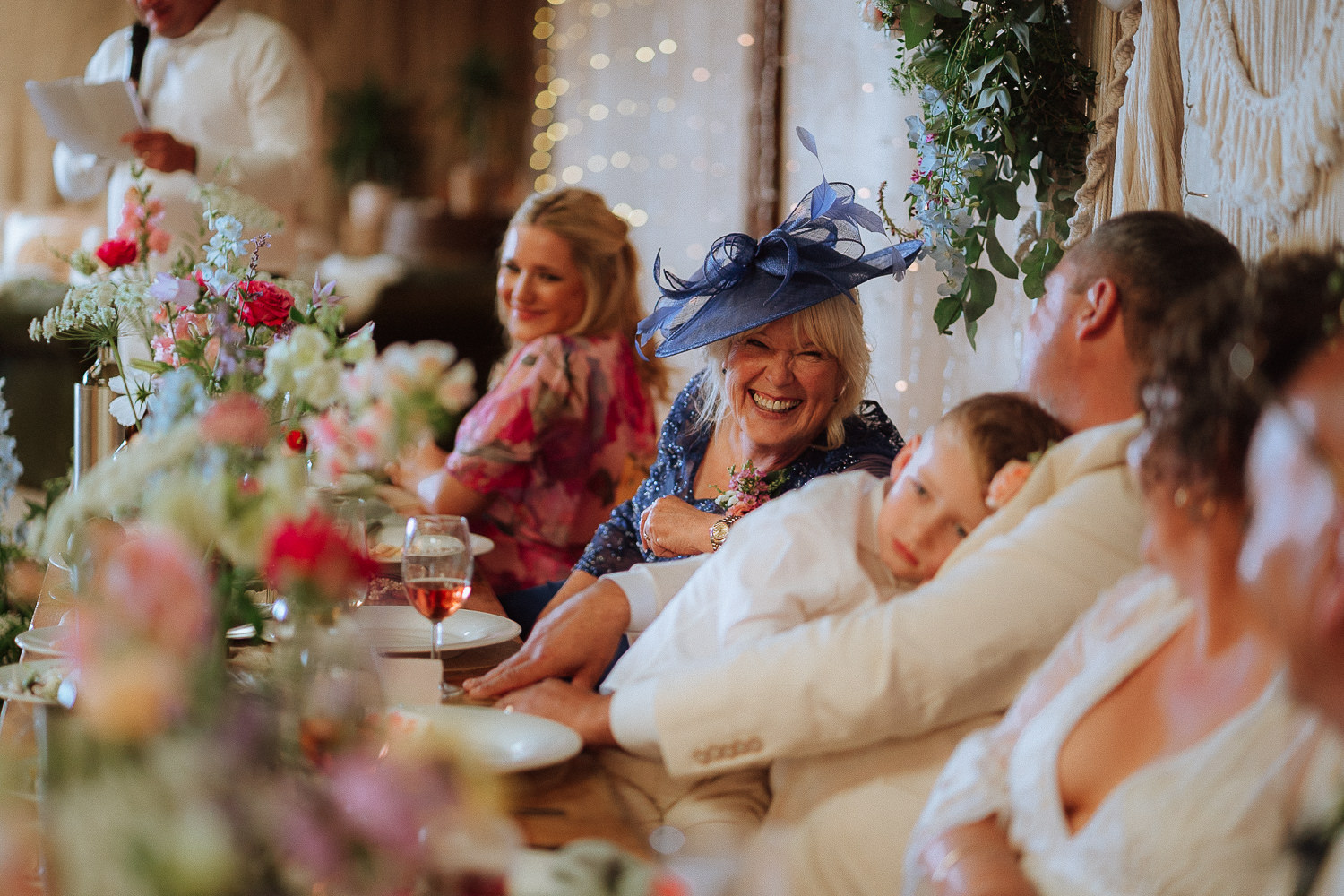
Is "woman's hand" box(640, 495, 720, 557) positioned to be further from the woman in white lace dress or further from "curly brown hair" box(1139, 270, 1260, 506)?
"curly brown hair" box(1139, 270, 1260, 506)

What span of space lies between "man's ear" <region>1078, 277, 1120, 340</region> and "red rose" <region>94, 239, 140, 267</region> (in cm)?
141

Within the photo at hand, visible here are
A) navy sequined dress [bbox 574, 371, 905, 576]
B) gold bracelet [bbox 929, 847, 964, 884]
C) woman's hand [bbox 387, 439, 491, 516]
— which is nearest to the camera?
gold bracelet [bbox 929, 847, 964, 884]

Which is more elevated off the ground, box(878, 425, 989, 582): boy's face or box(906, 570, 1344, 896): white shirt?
box(878, 425, 989, 582): boy's face

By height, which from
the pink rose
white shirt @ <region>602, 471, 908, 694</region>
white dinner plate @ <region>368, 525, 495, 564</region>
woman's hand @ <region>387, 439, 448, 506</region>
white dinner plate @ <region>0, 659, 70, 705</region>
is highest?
the pink rose

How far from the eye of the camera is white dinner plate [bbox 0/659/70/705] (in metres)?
1.21

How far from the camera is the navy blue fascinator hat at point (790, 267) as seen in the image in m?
1.80

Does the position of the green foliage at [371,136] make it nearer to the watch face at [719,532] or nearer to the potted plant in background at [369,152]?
the potted plant in background at [369,152]

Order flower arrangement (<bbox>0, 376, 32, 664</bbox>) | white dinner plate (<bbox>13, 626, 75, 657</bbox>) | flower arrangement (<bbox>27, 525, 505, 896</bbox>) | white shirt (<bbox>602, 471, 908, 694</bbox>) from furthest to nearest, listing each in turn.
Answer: flower arrangement (<bbox>0, 376, 32, 664</bbox>), white dinner plate (<bbox>13, 626, 75, 657</bbox>), white shirt (<bbox>602, 471, 908, 694</bbox>), flower arrangement (<bbox>27, 525, 505, 896</bbox>)

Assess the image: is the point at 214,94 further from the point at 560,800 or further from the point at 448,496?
the point at 560,800

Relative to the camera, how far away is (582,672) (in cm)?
146

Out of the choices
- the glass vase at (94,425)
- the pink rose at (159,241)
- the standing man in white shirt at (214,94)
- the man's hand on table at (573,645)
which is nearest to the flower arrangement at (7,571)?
the glass vase at (94,425)

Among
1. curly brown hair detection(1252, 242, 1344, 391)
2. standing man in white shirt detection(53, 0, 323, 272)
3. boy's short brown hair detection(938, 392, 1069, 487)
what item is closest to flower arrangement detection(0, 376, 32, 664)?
boy's short brown hair detection(938, 392, 1069, 487)

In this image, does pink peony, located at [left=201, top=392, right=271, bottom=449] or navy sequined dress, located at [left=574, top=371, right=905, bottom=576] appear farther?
navy sequined dress, located at [left=574, top=371, right=905, bottom=576]

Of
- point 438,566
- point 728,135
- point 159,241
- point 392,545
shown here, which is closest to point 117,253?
point 159,241
